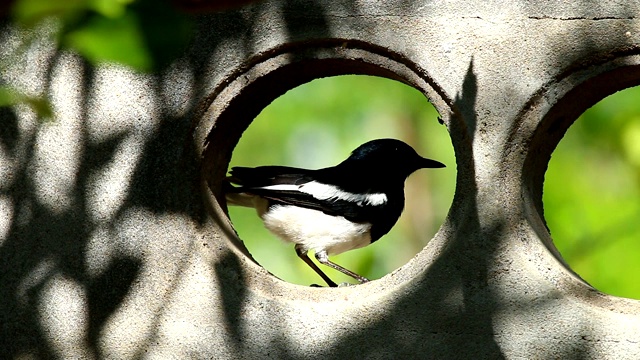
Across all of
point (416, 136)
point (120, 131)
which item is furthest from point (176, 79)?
point (416, 136)

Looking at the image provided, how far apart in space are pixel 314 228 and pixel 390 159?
53 cm

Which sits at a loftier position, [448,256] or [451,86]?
[451,86]

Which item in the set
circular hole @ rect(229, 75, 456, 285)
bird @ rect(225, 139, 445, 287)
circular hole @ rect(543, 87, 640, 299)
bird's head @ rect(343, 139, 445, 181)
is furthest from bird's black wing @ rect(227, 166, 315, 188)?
circular hole @ rect(229, 75, 456, 285)

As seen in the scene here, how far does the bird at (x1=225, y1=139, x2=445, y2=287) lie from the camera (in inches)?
160

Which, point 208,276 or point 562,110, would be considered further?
point 208,276

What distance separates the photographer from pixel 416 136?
7742mm

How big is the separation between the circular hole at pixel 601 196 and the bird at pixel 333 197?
1.23m

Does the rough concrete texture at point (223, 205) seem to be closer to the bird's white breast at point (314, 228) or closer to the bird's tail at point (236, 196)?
the bird's tail at point (236, 196)

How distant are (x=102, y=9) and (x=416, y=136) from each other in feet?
22.3

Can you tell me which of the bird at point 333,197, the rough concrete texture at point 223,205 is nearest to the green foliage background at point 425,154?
the rough concrete texture at point 223,205

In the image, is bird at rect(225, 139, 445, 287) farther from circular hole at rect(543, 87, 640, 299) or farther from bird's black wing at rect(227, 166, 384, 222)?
circular hole at rect(543, 87, 640, 299)

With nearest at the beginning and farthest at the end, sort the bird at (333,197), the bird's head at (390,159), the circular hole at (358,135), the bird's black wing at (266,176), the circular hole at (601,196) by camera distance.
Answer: the bird's black wing at (266,176)
the bird at (333,197)
the bird's head at (390,159)
the circular hole at (601,196)
the circular hole at (358,135)

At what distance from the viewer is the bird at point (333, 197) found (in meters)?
A: 4.07

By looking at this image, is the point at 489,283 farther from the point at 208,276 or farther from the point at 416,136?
the point at 416,136
